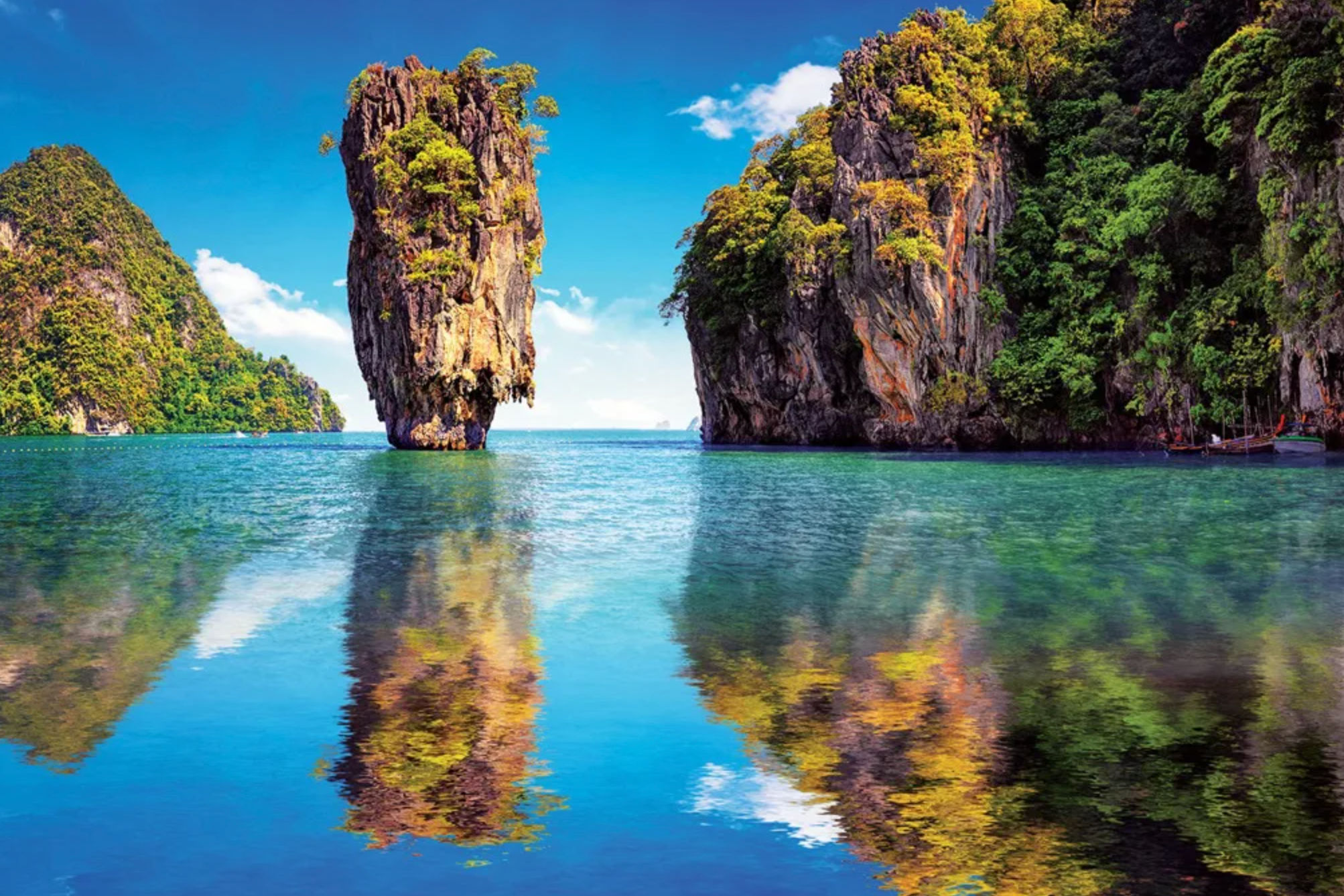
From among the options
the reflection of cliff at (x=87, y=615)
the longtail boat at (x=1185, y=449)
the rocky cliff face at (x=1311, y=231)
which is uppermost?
the rocky cliff face at (x=1311, y=231)

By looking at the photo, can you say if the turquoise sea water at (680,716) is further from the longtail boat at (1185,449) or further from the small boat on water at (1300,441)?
the longtail boat at (1185,449)

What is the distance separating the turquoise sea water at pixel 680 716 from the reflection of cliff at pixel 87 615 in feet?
0.19

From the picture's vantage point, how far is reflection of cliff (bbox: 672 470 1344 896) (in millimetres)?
3977

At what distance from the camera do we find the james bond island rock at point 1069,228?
32.4m

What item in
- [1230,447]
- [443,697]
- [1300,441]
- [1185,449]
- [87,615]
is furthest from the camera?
[1185,449]

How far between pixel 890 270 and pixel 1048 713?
1651 inches

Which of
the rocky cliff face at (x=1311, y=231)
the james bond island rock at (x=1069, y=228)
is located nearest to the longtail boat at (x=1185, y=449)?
the james bond island rock at (x=1069, y=228)

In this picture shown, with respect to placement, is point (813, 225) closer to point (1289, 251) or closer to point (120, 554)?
point (1289, 251)

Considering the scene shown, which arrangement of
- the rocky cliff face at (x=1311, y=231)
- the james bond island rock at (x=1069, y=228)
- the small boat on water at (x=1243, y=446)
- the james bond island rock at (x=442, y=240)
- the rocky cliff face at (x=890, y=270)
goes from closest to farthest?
the rocky cliff face at (x=1311, y=231) → the james bond island rock at (x=1069, y=228) → the small boat on water at (x=1243, y=446) → the rocky cliff face at (x=890, y=270) → the james bond island rock at (x=442, y=240)

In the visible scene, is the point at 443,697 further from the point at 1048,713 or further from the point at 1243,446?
the point at 1243,446

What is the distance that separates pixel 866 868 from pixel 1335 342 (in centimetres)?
3417

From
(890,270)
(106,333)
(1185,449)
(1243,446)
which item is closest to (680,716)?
(1243,446)

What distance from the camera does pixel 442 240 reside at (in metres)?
50.3

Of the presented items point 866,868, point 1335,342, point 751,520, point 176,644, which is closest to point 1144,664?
point 866,868
